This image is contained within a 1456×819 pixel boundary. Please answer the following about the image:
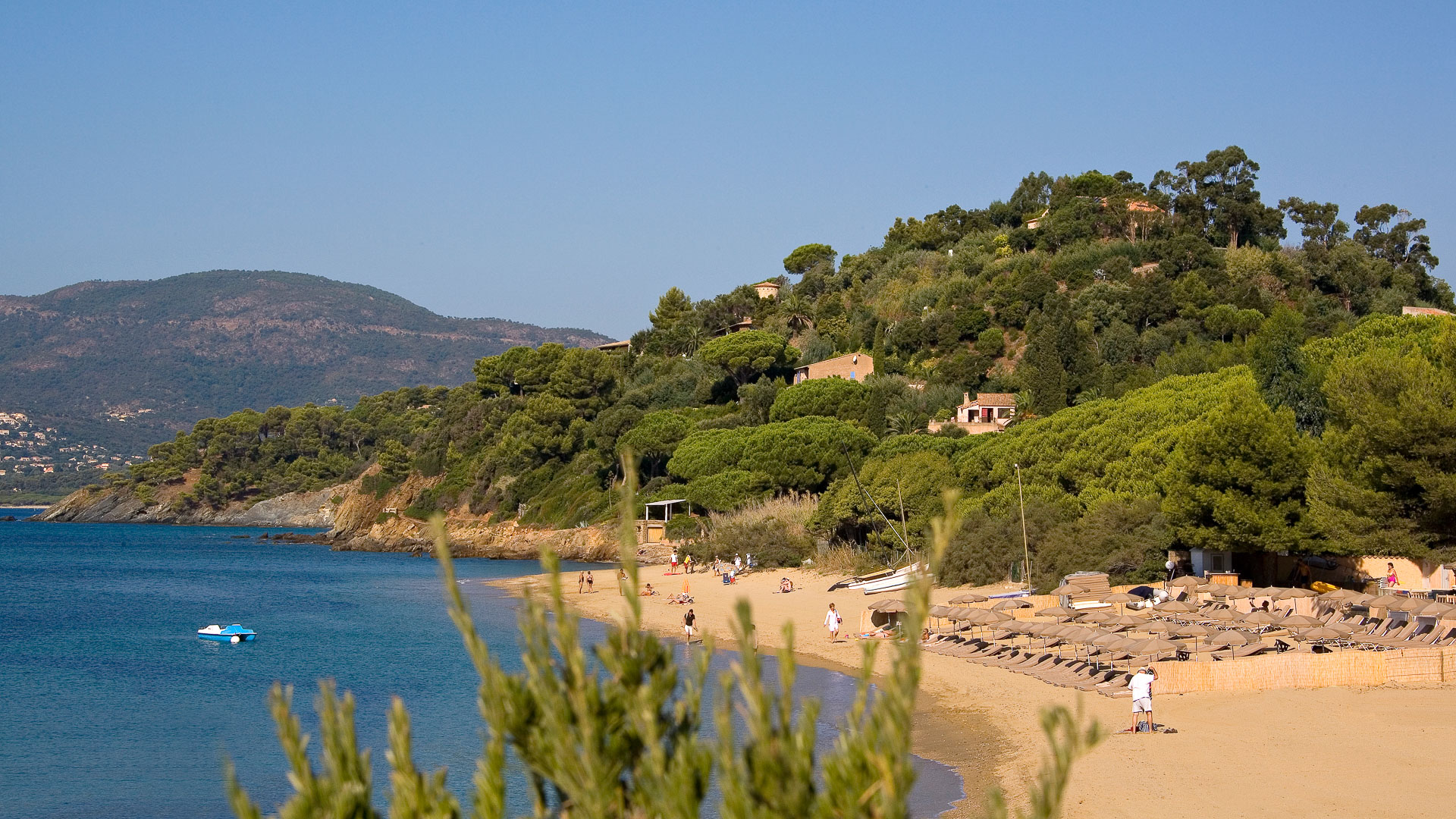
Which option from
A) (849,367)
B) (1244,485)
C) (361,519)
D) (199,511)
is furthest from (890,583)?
(199,511)

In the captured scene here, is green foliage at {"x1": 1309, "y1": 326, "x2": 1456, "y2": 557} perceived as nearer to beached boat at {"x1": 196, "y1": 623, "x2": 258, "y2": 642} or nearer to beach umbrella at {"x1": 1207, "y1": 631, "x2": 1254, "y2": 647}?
beach umbrella at {"x1": 1207, "y1": 631, "x2": 1254, "y2": 647}

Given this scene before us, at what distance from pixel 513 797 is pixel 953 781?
244 inches

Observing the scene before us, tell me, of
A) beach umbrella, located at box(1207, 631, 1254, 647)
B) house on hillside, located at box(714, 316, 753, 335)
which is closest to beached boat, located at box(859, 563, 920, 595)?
beach umbrella, located at box(1207, 631, 1254, 647)

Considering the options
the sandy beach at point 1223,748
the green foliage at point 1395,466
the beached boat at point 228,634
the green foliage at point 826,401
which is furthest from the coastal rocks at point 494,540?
the sandy beach at point 1223,748

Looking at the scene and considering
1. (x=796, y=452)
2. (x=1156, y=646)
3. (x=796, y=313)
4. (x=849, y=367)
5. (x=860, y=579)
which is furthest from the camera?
(x=796, y=313)

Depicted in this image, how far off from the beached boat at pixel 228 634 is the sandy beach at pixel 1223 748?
2385 cm

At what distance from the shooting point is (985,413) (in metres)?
64.7

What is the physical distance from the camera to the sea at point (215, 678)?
65.8 ft

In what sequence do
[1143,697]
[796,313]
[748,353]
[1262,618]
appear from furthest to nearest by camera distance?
[796,313]
[748,353]
[1262,618]
[1143,697]

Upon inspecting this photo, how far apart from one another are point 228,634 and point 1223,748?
104 ft

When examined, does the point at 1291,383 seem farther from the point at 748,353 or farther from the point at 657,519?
the point at 748,353

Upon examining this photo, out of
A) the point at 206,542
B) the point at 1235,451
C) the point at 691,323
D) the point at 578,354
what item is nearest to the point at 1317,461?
the point at 1235,451

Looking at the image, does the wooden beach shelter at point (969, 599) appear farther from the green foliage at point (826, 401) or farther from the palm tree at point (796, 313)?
the palm tree at point (796, 313)

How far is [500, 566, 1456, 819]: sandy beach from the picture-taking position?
14.3 m
